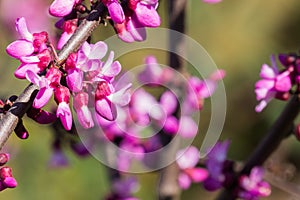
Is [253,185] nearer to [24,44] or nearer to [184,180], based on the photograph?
[184,180]

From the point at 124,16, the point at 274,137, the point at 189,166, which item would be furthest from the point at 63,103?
the point at 189,166

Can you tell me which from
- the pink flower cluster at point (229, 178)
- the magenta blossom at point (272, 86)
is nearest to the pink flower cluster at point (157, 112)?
the pink flower cluster at point (229, 178)

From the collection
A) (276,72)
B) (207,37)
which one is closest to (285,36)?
(207,37)

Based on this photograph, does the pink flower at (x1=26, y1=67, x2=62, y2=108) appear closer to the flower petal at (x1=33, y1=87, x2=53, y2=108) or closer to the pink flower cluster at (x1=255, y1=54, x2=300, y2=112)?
the flower petal at (x1=33, y1=87, x2=53, y2=108)

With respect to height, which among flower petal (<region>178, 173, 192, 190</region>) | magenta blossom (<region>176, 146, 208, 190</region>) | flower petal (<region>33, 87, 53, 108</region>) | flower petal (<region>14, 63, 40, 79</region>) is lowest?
flower petal (<region>178, 173, 192, 190</region>)

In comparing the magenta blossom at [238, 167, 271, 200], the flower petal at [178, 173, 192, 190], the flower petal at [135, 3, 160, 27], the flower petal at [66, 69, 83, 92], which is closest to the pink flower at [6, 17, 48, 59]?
the flower petal at [66, 69, 83, 92]

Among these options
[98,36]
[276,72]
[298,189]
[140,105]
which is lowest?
[98,36]

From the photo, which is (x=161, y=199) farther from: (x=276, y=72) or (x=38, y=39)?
(x=38, y=39)

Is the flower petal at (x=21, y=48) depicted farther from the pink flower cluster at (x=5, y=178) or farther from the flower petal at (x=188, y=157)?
the flower petal at (x=188, y=157)
